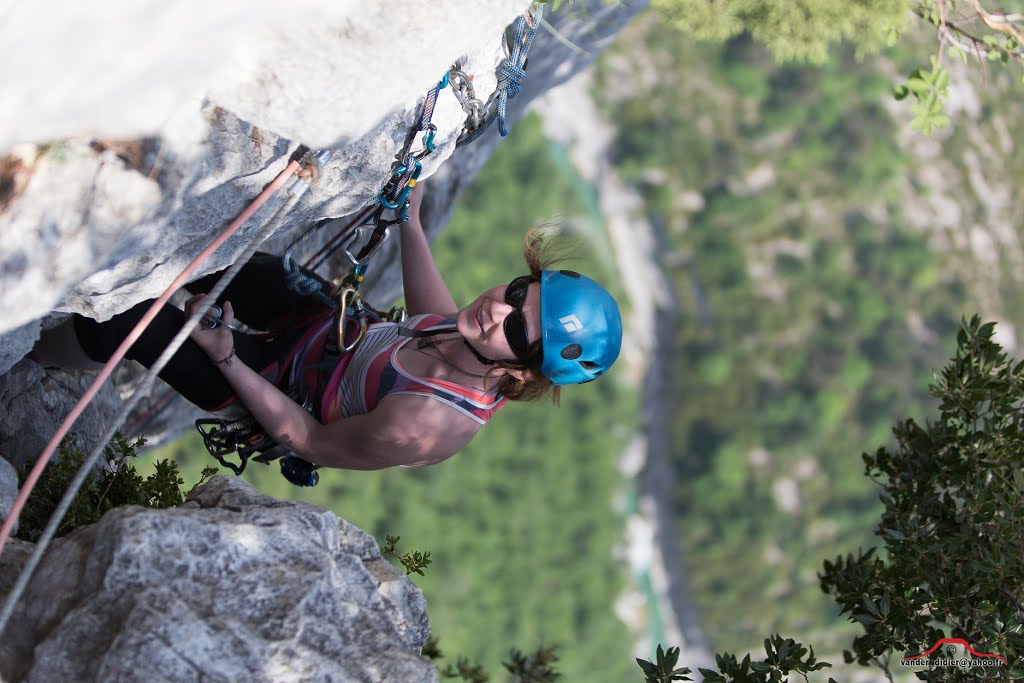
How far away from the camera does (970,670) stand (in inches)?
143

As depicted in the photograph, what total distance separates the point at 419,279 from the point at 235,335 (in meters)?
0.96

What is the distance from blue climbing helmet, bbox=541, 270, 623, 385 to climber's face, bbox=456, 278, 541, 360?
5cm

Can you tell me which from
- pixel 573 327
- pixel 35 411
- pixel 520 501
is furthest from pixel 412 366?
pixel 520 501

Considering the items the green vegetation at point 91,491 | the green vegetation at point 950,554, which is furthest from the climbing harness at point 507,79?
the green vegetation at point 950,554

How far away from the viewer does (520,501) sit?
2609 centimetres

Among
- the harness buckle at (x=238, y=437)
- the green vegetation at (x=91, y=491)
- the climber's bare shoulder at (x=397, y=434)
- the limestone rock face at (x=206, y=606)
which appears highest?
the harness buckle at (x=238, y=437)

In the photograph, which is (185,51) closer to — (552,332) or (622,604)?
(552,332)

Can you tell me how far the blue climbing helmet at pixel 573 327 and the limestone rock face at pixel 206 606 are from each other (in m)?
1.10

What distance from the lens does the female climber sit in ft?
10.9

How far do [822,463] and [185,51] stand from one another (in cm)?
2977

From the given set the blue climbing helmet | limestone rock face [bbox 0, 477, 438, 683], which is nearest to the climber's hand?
limestone rock face [bbox 0, 477, 438, 683]

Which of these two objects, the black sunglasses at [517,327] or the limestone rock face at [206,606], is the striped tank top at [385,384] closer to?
the black sunglasses at [517,327]

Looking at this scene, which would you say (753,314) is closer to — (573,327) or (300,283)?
(300,283)

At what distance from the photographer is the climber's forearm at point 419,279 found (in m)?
4.00
